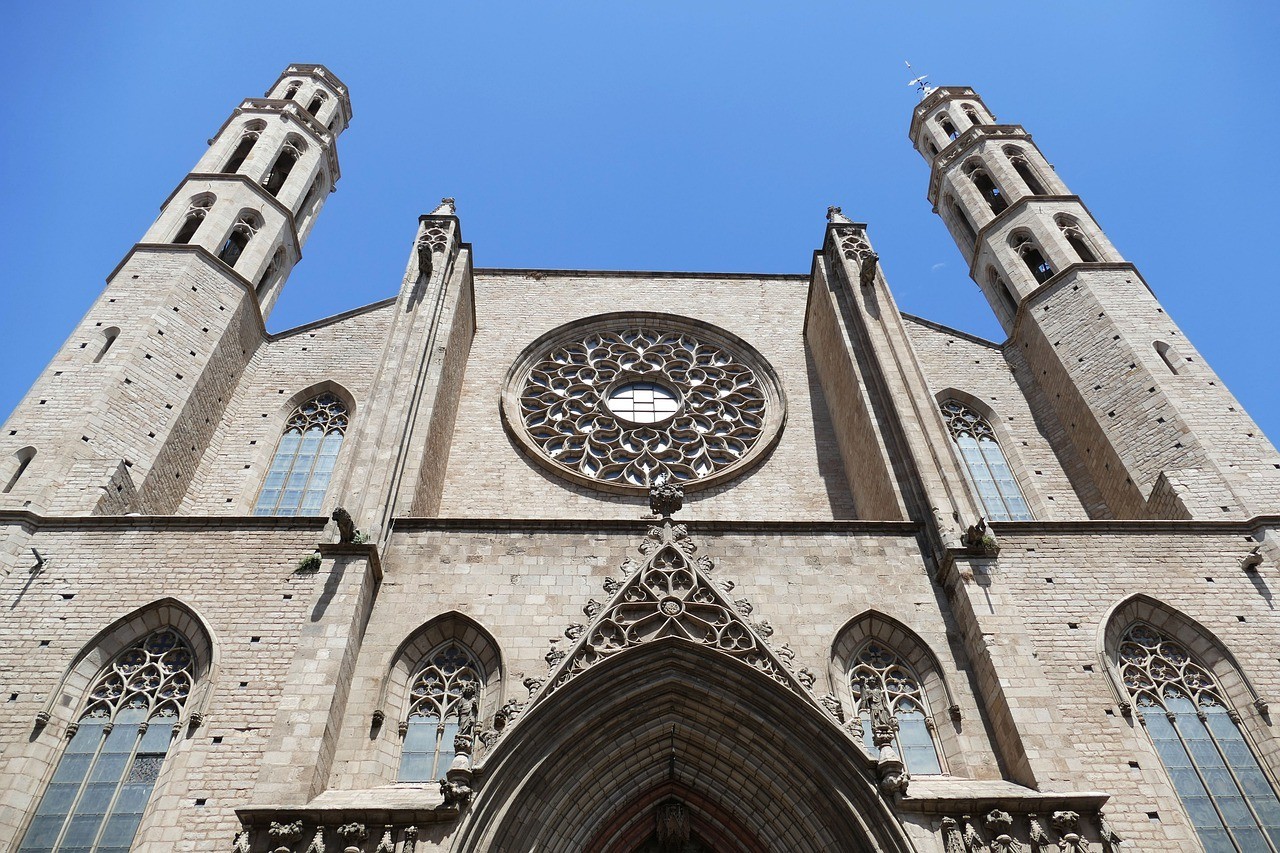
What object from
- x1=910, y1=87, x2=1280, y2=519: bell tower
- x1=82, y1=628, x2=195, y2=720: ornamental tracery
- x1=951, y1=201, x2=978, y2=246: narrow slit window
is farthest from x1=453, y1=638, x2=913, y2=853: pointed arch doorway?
x1=951, y1=201, x2=978, y2=246: narrow slit window

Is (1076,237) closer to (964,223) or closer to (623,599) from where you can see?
(964,223)

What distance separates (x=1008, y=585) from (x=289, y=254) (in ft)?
48.2

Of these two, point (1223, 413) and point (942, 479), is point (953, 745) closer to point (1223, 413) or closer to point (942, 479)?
point (942, 479)

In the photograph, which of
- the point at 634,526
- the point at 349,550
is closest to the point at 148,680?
the point at 349,550

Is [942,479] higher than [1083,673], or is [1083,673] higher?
[942,479]

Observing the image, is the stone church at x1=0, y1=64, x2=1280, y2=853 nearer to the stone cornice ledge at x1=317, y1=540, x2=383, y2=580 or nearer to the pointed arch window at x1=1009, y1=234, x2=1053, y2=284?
the stone cornice ledge at x1=317, y1=540, x2=383, y2=580

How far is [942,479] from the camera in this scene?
1109 cm

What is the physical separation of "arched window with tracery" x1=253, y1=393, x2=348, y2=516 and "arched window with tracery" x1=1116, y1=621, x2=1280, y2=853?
1093 centimetres

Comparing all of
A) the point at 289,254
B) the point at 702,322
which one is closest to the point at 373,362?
the point at 289,254

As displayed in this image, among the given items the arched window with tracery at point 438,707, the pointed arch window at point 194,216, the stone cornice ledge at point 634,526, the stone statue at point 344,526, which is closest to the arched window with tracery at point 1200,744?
the stone cornice ledge at point 634,526

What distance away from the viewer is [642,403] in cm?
1622

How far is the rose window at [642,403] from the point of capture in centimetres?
1464

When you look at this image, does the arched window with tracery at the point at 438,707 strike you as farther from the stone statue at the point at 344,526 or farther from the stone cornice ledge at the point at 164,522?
the stone cornice ledge at the point at 164,522

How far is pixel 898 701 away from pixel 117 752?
25.5 feet
